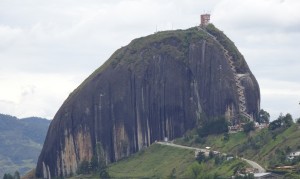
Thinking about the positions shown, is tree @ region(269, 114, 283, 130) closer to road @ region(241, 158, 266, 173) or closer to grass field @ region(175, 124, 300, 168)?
grass field @ region(175, 124, 300, 168)

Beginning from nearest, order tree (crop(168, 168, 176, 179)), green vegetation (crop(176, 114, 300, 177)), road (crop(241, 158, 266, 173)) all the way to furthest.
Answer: road (crop(241, 158, 266, 173)), green vegetation (crop(176, 114, 300, 177)), tree (crop(168, 168, 176, 179))

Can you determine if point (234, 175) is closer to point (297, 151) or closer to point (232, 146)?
point (297, 151)

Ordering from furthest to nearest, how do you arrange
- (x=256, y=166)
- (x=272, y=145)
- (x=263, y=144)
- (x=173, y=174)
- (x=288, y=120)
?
(x=288, y=120) < (x=173, y=174) < (x=263, y=144) < (x=272, y=145) < (x=256, y=166)

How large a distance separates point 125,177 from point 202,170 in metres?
26.3

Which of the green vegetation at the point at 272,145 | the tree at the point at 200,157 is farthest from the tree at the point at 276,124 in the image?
the tree at the point at 200,157

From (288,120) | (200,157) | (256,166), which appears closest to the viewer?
(256,166)

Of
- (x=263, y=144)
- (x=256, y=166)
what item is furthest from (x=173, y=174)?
(x=256, y=166)

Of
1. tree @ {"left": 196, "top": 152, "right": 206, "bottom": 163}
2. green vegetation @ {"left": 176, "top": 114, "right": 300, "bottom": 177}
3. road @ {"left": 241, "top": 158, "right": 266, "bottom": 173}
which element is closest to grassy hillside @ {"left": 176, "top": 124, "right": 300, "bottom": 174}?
green vegetation @ {"left": 176, "top": 114, "right": 300, "bottom": 177}

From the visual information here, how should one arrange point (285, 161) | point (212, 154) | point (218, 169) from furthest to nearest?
point (212, 154) < point (218, 169) < point (285, 161)

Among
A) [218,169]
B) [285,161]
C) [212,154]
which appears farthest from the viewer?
[212,154]

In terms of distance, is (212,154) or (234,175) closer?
(234,175)

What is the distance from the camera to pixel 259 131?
198m

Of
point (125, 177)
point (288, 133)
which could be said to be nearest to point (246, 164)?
point (288, 133)

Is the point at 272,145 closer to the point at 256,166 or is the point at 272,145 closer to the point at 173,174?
the point at 256,166
